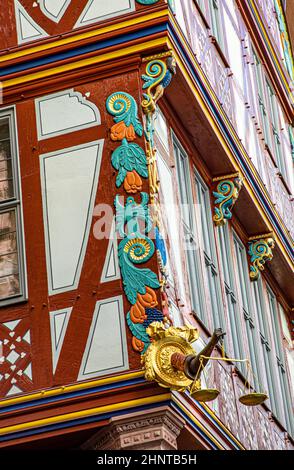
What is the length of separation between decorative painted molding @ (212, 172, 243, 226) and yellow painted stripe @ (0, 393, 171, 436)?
4.48 m

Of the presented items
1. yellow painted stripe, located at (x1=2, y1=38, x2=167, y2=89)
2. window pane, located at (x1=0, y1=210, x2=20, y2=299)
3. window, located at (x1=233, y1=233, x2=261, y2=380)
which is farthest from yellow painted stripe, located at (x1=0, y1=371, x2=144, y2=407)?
window, located at (x1=233, y1=233, x2=261, y2=380)

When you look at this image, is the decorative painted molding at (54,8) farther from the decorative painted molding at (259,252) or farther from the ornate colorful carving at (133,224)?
the decorative painted molding at (259,252)

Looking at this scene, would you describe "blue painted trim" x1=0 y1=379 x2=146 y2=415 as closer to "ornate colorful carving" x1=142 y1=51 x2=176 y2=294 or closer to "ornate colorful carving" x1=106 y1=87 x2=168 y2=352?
"ornate colorful carving" x1=106 y1=87 x2=168 y2=352

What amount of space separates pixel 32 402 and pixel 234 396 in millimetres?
3554

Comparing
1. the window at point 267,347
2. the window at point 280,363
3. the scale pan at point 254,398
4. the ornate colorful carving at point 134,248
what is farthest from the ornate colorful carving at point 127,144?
the window at point 280,363

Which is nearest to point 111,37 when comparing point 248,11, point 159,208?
point 159,208

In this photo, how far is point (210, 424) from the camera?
17.6 meters

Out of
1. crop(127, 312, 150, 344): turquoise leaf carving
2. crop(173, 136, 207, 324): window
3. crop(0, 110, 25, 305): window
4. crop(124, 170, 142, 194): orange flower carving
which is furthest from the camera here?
crop(173, 136, 207, 324): window

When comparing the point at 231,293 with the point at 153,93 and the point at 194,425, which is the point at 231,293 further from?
the point at 194,425

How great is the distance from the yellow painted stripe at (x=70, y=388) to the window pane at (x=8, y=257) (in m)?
1.28

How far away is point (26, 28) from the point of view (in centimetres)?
1877

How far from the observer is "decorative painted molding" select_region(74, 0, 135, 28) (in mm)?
18266

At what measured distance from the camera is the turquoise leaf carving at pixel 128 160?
17406 millimetres
